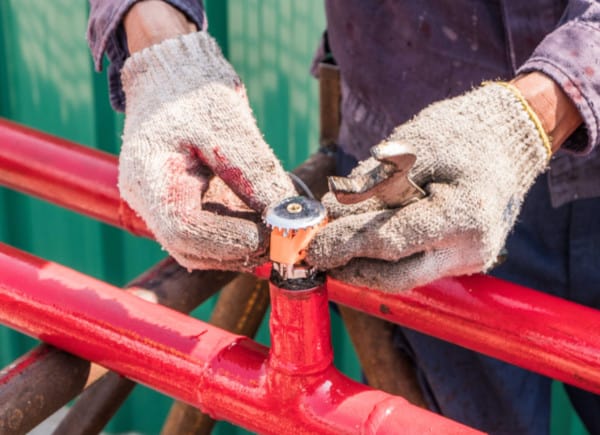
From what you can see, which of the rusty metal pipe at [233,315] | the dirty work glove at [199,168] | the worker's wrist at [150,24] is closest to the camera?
the dirty work glove at [199,168]

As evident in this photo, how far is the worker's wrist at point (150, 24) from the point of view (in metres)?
1.26

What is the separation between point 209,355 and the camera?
103 cm

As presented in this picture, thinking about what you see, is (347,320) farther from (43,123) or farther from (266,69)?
(43,123)

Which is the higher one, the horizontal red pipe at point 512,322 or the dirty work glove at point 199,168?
the dirty work glove at point 199,168

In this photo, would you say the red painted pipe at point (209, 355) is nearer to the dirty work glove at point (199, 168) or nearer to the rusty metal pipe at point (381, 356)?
the dirty work glove at point (199, 168)

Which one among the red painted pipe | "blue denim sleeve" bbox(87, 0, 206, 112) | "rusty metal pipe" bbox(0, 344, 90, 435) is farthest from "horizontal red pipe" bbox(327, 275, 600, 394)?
"blue denim sleeve" bbox(87, 0, 206, 112)

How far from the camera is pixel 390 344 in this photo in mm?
1620

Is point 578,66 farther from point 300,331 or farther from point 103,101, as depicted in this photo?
point 103,101

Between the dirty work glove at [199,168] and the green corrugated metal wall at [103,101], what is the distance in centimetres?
118

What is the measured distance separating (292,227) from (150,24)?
0.52 m

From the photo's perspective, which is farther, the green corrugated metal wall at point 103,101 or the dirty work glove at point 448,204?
the green corrugated metal wall at point 103,101

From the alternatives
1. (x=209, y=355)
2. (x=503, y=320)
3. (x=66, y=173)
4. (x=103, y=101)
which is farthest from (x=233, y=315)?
(x=103, y=101)

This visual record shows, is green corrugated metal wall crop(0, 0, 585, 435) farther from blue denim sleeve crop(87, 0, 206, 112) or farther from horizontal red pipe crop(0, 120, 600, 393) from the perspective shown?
horizontal red pipe crop(0, 120, 600, 393)

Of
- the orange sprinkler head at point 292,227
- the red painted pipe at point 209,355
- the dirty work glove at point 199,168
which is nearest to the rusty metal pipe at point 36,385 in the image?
the red painted pipe at point 209,355
